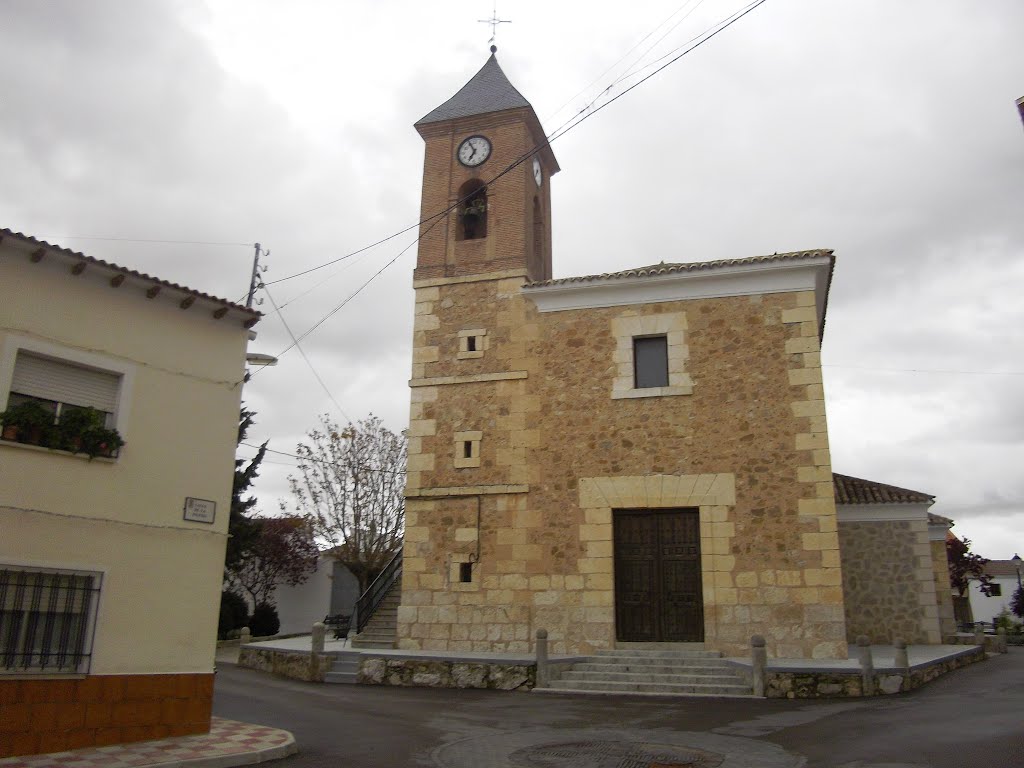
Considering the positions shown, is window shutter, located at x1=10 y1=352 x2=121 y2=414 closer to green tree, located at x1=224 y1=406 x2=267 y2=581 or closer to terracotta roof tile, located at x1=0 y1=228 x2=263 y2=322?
terracotta roof tile, located at x1=0 y1=228 x2=263 y2=322

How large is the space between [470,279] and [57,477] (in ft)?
34.6

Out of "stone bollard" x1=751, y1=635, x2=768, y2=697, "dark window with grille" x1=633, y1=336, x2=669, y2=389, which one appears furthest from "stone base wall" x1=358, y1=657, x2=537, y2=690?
"dark window with grille" x1=633, y1=336, x2=669, y2=389

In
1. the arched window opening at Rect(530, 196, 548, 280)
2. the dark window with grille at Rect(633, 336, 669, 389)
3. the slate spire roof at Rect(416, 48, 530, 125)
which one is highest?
the slate spire roof at Rect(416, 48, 530, 125)

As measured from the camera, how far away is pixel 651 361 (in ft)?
51.7

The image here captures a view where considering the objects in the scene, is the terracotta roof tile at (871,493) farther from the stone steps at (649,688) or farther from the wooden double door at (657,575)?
the stone steps at (649,688)

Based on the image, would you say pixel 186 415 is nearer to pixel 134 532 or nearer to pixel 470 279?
pixel 134 532

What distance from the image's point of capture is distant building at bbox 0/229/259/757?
25.2ft

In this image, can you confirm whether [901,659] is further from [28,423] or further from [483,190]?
[483,190]

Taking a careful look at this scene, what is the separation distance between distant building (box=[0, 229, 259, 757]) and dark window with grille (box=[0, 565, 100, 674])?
0.01 m

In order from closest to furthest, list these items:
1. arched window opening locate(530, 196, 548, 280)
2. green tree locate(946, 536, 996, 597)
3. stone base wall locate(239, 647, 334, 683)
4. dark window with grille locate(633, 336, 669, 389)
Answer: stone base wall locate(239, 647, 334, 683) → dark window with grille locate(633, 336, 669, 389) → arched window opening locate(530, 196, 548, 280) → green tree locate(946, 536, 996, 597)

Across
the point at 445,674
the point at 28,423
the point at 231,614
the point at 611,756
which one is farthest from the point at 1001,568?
the point at 28,423

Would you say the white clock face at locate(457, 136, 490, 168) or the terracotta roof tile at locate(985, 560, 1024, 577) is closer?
the white clock face at locate(457, 136, 490, 168)

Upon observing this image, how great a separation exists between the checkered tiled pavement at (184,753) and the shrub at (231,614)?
16.4m

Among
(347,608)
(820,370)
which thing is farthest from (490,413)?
(347,608)
